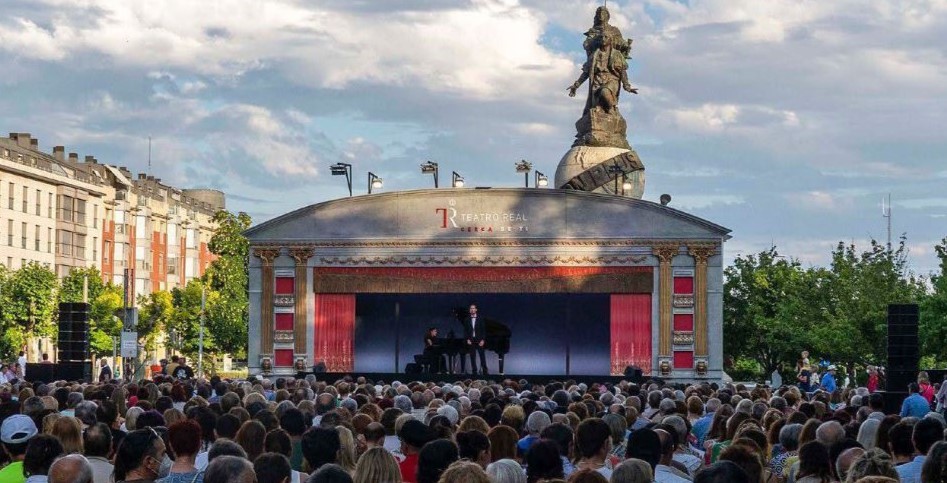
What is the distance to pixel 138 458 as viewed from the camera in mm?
11305

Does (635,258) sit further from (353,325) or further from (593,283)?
(353,325)

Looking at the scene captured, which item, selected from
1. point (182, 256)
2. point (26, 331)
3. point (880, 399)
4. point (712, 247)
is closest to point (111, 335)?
point (26, 331)

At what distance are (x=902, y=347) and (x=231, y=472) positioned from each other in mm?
23261

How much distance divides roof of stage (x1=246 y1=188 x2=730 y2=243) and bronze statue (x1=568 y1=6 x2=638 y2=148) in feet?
49.1

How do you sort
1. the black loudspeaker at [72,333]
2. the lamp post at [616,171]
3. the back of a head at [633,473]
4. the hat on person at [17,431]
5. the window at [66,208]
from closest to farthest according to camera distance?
the back of a head at [633,473]
the hat on person at [17,431]
the black loudspeaker at [72,333]
the lamp post at [616,171]
the window at [66,208]

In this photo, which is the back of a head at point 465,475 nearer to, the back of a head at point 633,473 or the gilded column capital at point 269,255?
the back of a head at point 633,473

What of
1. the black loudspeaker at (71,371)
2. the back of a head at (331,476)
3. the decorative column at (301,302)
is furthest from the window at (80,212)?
the back of a head at (331,476)

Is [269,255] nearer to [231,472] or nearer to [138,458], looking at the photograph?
[138,458]

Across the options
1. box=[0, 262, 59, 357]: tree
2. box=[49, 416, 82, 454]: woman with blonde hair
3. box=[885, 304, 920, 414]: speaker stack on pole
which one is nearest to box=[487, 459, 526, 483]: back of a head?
box=[49, 416, 82, 454]: woman with blonde hair

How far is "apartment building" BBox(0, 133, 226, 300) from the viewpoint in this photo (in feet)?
312

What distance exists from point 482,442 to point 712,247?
38.6 meters

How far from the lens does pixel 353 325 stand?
51.7m

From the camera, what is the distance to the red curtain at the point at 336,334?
51.7 meters

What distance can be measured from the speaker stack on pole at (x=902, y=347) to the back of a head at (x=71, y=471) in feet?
72.3
